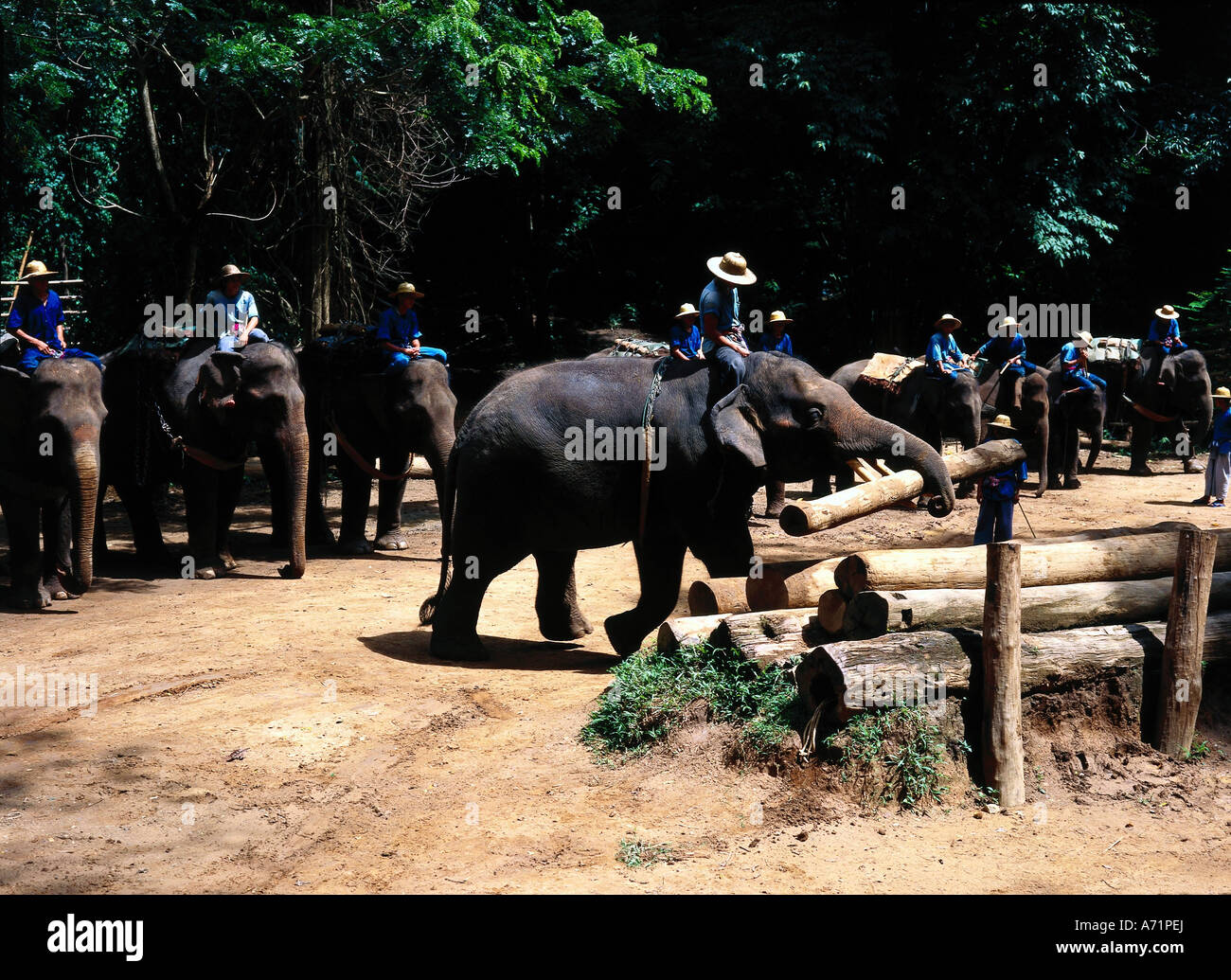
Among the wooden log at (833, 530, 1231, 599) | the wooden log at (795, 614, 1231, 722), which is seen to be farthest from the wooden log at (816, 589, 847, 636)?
the wooden log at (795, 614, 1231, 722)

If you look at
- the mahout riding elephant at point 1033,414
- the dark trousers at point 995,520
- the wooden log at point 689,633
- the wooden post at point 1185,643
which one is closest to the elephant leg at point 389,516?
the dark trousers at point 995,520

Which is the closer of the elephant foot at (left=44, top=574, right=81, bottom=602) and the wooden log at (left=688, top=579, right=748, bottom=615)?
the wooden log at (left=688, top=579, right=748, bottom=615)

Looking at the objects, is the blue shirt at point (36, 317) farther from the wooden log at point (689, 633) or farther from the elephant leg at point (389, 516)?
the wooden log at point (689, 633)

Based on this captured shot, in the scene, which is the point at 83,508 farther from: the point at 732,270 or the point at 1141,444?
the point at 1141,444

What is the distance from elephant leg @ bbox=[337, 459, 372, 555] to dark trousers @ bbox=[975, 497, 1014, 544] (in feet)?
22.3

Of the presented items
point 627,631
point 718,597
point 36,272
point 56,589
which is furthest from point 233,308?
point 718,597

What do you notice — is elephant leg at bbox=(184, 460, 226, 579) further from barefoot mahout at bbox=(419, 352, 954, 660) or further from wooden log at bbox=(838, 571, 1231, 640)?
wooden log at bbox=(838, 571, 1231, 640)

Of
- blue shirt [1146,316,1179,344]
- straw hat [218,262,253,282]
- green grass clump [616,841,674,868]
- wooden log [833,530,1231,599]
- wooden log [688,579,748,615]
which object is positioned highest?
blue shirt [1146,316,1179,344]

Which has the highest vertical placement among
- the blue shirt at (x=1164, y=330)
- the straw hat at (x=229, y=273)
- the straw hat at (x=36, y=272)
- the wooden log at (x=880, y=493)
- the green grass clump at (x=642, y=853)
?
the blue shirt at (x=1164, y=330)

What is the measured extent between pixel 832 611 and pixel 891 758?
1.14 metres

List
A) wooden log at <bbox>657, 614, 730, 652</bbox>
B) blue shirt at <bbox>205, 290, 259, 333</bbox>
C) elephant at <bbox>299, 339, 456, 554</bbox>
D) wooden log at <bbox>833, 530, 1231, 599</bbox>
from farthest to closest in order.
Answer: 1. elephant at <bbox>299, 339, 456, 554</bbox>
2. blue shirt at <bbox>205, 290, 259, 333</bbox>
3. wooden log at <bbox>657, 614, 730, 652</bbox>
4. wooden log at <bbox>833, 530, 1231, 599</bbox>

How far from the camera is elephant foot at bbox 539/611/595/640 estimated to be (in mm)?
9867

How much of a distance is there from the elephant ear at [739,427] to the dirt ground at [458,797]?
6.20ft

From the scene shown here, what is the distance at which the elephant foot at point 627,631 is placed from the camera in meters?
9.09
